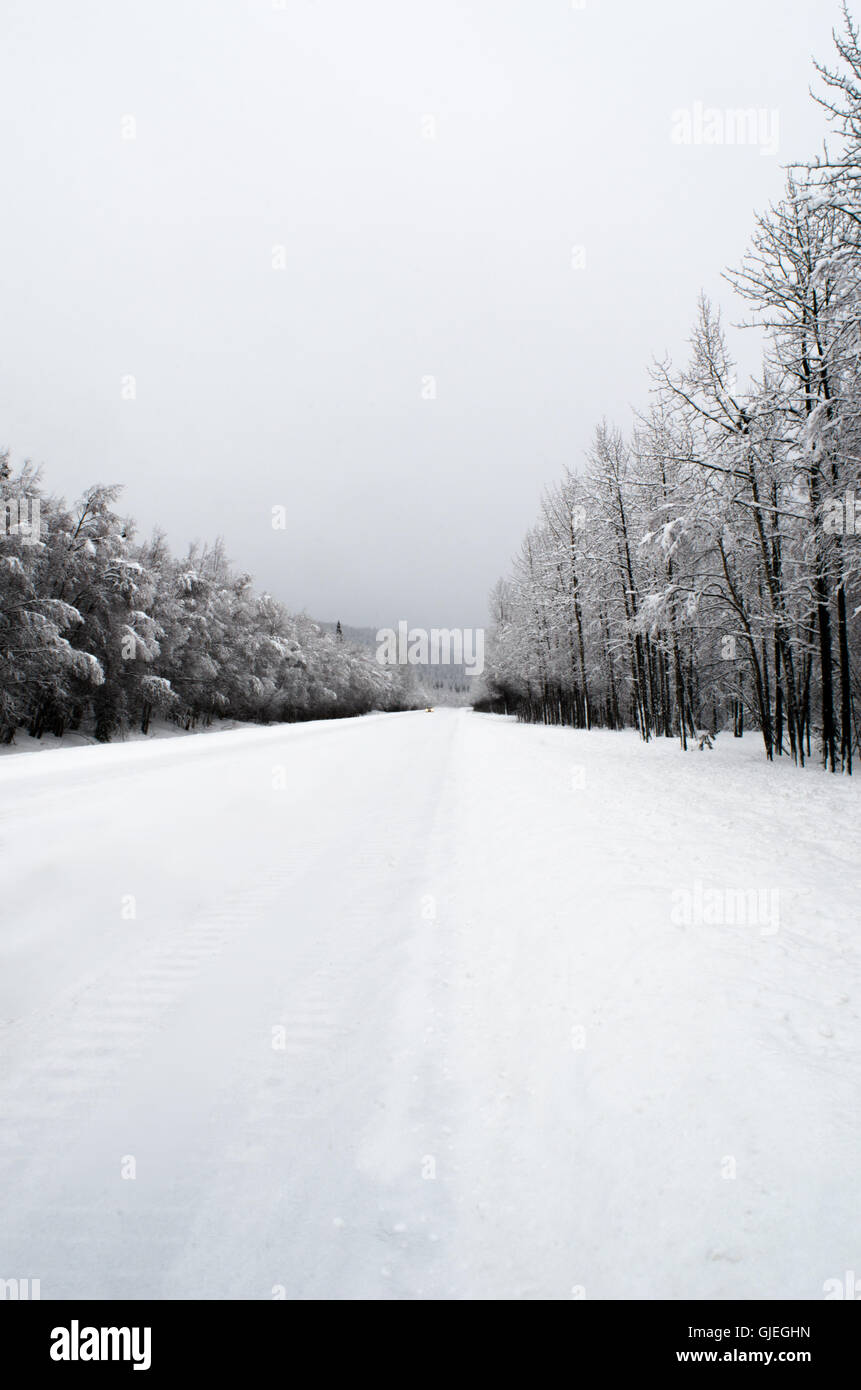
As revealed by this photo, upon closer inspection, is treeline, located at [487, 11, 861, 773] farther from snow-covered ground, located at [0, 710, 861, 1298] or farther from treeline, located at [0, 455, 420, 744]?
treeline, located at [0, 455, 420, 744]

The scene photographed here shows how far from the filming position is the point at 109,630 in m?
31.1

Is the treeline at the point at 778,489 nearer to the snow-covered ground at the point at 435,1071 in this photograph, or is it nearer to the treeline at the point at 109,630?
the snow-covered ground at the point at 435,1071

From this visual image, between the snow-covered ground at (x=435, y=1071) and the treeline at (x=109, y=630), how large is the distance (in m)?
21.9

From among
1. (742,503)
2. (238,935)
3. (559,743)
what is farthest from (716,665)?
(238,935)

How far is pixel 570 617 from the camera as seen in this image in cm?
3478

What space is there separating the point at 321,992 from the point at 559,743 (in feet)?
62.4

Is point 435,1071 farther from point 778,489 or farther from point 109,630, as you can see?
point 109,630

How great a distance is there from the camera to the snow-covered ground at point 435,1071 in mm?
2088

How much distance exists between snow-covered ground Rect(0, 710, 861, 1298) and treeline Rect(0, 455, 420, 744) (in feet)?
71.8

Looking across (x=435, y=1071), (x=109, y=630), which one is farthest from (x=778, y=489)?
(x=109, y=630)

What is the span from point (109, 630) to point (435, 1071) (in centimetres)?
3309

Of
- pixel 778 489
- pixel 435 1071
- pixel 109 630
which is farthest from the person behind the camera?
pixel 109 630

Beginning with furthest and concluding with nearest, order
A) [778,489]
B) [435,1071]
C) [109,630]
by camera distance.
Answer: [109,630] → [778,489] → [435,1071]

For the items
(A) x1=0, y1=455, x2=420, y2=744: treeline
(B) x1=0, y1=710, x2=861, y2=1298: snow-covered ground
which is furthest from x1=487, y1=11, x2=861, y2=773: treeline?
(A) x1=0, y1=455, x2=420, y2=744: treeline
